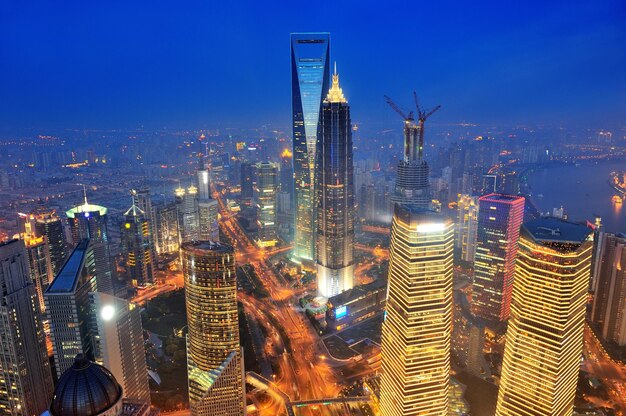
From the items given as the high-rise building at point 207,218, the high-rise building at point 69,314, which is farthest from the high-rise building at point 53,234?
the high-rise building at point 69,314

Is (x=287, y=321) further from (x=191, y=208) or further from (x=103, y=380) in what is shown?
(x=103, y=380)

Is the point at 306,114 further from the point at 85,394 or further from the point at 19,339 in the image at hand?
the point at 85,394

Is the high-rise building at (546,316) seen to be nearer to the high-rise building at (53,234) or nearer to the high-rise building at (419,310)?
the high-rise building at (419,310)

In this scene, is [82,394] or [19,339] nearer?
[82,394]

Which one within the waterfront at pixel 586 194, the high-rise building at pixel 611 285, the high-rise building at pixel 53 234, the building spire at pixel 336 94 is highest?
the building spire at pixel 336 94

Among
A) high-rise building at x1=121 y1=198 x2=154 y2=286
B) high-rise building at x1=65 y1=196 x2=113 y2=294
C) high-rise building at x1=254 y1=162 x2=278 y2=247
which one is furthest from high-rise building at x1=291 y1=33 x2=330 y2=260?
high-rise building at x1=65 y1=196 x2=113 y2=294

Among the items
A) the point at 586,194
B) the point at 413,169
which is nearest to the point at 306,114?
the point at 413,169
